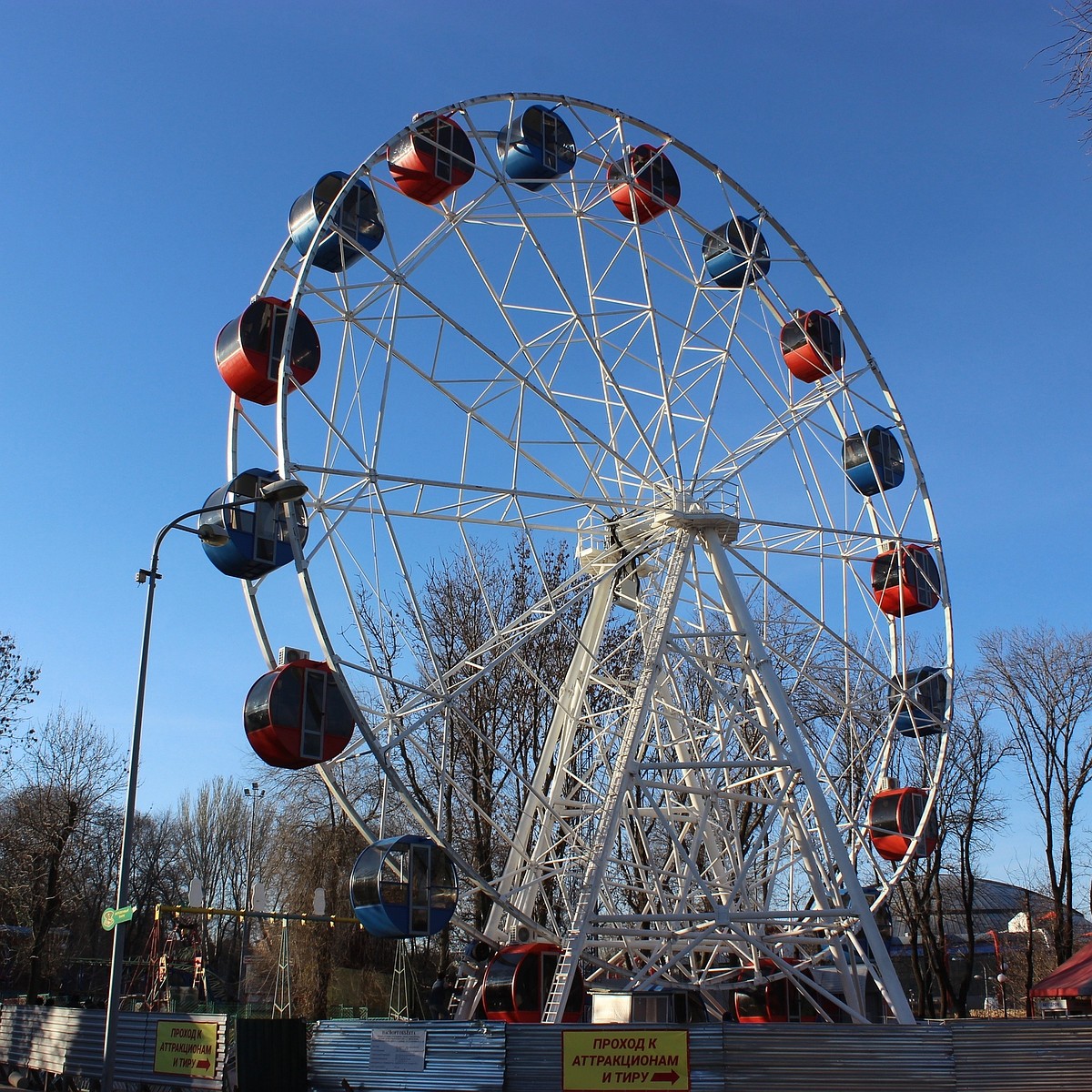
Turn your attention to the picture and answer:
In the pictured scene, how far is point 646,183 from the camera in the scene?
23.5 meters

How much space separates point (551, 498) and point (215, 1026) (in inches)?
360

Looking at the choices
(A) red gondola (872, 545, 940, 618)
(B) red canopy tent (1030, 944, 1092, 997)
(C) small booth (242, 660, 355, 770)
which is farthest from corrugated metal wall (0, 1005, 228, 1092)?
(B) red canopy tent (1030, 944, 1092, 997)

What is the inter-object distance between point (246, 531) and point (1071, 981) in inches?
959

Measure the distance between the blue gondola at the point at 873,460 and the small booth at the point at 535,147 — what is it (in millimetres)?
8104

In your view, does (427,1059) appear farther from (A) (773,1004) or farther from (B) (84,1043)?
(A) (773,1004)

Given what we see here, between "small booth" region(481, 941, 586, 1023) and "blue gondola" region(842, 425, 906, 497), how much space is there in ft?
37.2

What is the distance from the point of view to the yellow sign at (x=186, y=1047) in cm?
1512

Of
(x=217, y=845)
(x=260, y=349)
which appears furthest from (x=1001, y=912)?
(x=260, y=349)

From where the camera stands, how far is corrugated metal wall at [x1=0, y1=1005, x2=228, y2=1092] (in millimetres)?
15438

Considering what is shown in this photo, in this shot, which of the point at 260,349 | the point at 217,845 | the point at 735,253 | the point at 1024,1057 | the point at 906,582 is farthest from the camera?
the point at 217,845

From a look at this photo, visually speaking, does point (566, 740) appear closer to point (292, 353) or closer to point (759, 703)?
point (759, 703)

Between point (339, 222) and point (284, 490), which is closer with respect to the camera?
point (284, 490)

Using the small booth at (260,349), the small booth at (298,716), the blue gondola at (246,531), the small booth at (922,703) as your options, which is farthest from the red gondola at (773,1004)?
the small booth at (260,349)

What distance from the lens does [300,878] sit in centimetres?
3503
